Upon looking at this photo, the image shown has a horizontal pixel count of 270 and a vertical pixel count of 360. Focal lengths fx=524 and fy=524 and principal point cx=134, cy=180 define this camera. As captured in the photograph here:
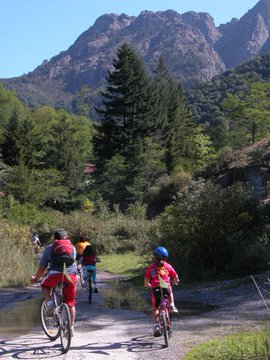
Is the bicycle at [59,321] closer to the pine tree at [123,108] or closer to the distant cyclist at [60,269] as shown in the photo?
the distant cyclist at [60,269]

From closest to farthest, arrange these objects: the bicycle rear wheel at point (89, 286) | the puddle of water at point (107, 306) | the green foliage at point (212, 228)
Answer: the puddle of water at point (107, 306) → the bicycle rear wheel at point (89, 286) → the green foliage at point (212, 228)

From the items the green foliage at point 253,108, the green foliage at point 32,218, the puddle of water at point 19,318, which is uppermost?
the green foliage at point 253,108

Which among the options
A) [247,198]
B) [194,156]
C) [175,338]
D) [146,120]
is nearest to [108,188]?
[146,120]

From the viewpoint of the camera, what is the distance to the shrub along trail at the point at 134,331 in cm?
734

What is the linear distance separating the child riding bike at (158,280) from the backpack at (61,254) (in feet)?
4.12

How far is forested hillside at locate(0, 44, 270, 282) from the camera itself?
18859mm

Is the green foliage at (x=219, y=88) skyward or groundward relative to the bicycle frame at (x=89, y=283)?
skyward

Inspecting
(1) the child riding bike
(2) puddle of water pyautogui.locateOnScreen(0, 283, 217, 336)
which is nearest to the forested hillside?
(2) puddle of water pyautogui.locateOnScreen(0, 283, 217, 336)

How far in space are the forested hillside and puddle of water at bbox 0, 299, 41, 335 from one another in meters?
7.28

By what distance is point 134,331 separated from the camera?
9.23 metres

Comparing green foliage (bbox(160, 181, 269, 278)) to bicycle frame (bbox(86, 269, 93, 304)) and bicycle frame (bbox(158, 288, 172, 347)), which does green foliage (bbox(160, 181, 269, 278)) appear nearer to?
bicycle frame (bbox(86, 269, 93, 304))

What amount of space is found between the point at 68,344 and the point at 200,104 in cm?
11692

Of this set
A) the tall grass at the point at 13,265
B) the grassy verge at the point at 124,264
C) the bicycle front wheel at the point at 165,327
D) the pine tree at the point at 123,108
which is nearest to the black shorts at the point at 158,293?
the bicycle front wheel at the point at 165,327

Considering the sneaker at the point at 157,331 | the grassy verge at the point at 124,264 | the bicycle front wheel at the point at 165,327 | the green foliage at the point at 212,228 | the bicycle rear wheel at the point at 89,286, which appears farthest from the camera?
the grassy verge at the point at 124,264
